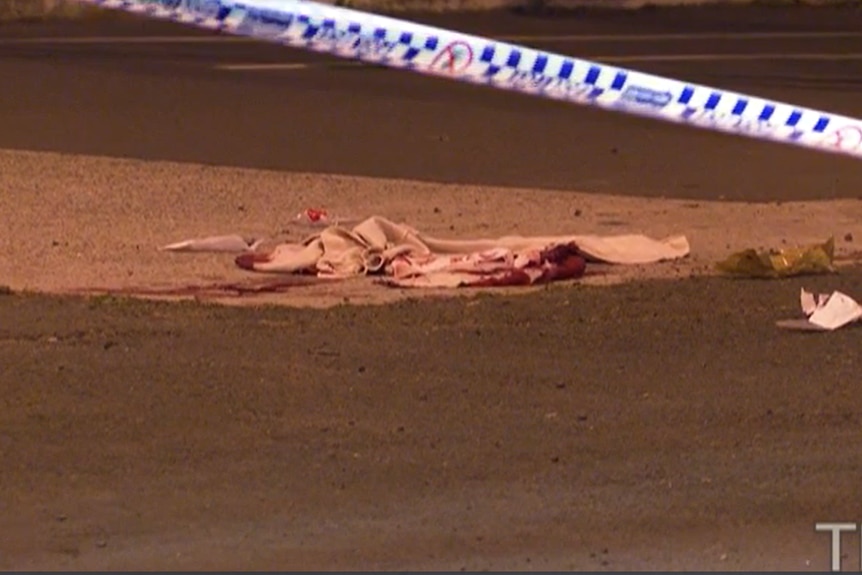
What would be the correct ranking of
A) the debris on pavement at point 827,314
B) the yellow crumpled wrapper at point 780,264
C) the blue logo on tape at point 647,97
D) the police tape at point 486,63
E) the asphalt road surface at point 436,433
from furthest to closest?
the yellow crumpled wrapper at point 780,264 → the debris on pavement at point 827,314 → the blue logo on tape at point 647,97 → the police tape at point 486,63 → the asphalt road surface at point 436,433

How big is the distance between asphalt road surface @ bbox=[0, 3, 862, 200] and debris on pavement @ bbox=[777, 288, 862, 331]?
428 centimetres

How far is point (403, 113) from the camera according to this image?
16.9 m

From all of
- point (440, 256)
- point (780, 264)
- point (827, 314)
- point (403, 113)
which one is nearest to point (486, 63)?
point (827, 314)

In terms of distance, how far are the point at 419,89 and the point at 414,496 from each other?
12352 millimetres

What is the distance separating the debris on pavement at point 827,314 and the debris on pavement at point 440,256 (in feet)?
5.05

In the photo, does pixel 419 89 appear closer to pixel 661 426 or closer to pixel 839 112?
pixel 839 112

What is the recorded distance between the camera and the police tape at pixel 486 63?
6551 mm

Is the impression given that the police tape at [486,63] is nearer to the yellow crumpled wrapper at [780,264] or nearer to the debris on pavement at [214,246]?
the yellow crumpled wrapper at [780,264]

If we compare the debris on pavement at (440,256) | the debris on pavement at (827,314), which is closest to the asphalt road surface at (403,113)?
the debris on pavement at (440,256)

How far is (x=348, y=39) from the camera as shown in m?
6.73

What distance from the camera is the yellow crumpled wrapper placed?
32.9 feet

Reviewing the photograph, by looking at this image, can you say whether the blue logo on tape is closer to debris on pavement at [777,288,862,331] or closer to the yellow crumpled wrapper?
debris on pavement at [777,288,862,331]

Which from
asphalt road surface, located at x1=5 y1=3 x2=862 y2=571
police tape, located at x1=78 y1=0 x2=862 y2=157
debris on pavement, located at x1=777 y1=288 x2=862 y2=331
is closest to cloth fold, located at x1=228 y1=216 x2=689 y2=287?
asphalt road surface, located at x1=5 y1=3 x2=862 y2=571

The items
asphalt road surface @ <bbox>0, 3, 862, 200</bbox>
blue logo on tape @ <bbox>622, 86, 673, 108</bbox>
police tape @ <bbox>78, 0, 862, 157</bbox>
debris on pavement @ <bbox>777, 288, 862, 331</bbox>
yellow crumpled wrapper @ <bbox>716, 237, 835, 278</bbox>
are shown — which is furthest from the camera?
asphalt road surface @ <bbox>0, 3, 862, 200</bbox>
